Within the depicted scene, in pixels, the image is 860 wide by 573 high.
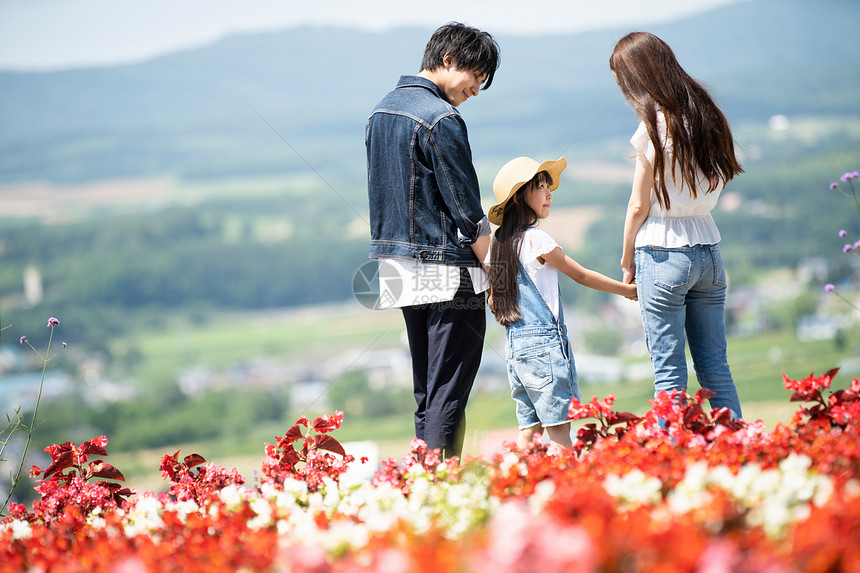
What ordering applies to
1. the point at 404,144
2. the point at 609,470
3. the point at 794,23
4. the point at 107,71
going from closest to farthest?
1. the point at 609,470
2. the point at 404,144
3. the point at 107,71
4. the point at 794,23

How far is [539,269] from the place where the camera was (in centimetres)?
254

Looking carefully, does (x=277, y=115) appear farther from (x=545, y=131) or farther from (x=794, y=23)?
(x=794, y=23)

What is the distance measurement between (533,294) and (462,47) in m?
0.87

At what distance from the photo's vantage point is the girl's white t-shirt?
252cm

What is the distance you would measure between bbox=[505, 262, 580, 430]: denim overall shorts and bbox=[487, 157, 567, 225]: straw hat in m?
0.21

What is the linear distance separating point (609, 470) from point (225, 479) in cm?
119

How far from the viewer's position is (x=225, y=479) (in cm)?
231

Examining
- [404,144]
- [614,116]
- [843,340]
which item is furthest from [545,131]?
[404,144]

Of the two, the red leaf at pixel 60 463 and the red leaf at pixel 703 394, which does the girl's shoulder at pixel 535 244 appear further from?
the red leaf at pixel 60 463

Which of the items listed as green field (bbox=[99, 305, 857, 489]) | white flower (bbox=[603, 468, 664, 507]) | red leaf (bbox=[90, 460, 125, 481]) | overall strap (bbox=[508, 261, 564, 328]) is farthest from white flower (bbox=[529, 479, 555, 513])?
red leaf (bbox=[90, 460, 125, 481])

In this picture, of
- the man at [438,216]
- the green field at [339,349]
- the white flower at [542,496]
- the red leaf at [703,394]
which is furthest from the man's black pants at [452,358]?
the white flower at [542,496]

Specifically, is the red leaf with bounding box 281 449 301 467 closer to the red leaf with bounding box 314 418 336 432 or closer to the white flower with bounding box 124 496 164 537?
the red leaf with bounding box 314 418 336 432

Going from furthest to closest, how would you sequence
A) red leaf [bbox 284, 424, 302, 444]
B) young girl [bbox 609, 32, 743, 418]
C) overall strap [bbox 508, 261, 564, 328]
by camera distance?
overall strap [bbox 508, 261, 564, 328], young girl [bbox 609, 32, 743, 418], red leaf [bbox 284, 424, 302, 444]

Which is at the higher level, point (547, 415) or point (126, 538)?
point (547, 415)
